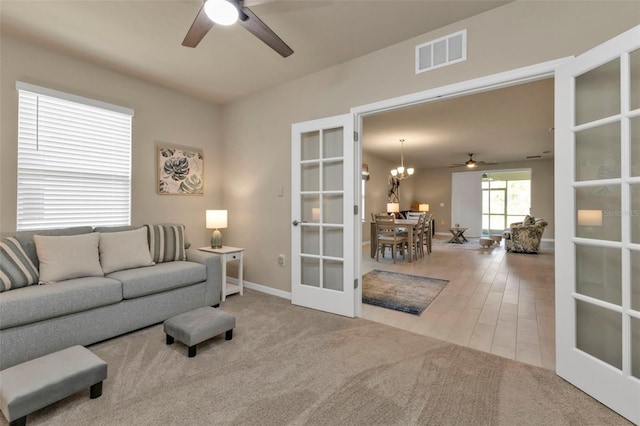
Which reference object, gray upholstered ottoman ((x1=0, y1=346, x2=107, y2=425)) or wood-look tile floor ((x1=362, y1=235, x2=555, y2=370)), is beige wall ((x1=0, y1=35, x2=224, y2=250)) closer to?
gray upholstered ottoman ((x1=0, y1=346, x2=107, y2=425))

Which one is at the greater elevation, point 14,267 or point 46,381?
point 14,267

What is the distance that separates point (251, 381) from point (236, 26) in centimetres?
278

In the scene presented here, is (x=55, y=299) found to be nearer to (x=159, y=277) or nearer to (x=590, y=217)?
(x=159, y=277)

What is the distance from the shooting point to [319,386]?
182cm

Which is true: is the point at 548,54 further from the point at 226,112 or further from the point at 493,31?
the point at 226,112

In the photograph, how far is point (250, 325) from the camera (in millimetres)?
2760

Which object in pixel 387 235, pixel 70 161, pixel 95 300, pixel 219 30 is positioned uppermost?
pixel 219 30

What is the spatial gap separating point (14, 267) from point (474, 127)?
21.4 ft

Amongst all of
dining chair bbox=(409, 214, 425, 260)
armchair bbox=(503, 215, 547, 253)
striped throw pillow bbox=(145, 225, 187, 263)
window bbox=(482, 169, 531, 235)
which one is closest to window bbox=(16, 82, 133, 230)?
striped throw pillow bbox=(145, 225, 187, 263)

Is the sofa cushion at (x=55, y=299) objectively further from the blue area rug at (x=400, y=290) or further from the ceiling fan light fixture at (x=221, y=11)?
the blue area rug at (x=400, y=290)

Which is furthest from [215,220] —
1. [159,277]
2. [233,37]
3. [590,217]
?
[590,217]

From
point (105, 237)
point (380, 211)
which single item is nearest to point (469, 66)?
point (105, 237)

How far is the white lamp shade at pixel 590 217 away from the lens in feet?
5.75

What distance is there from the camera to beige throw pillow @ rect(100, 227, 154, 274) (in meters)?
2.73
